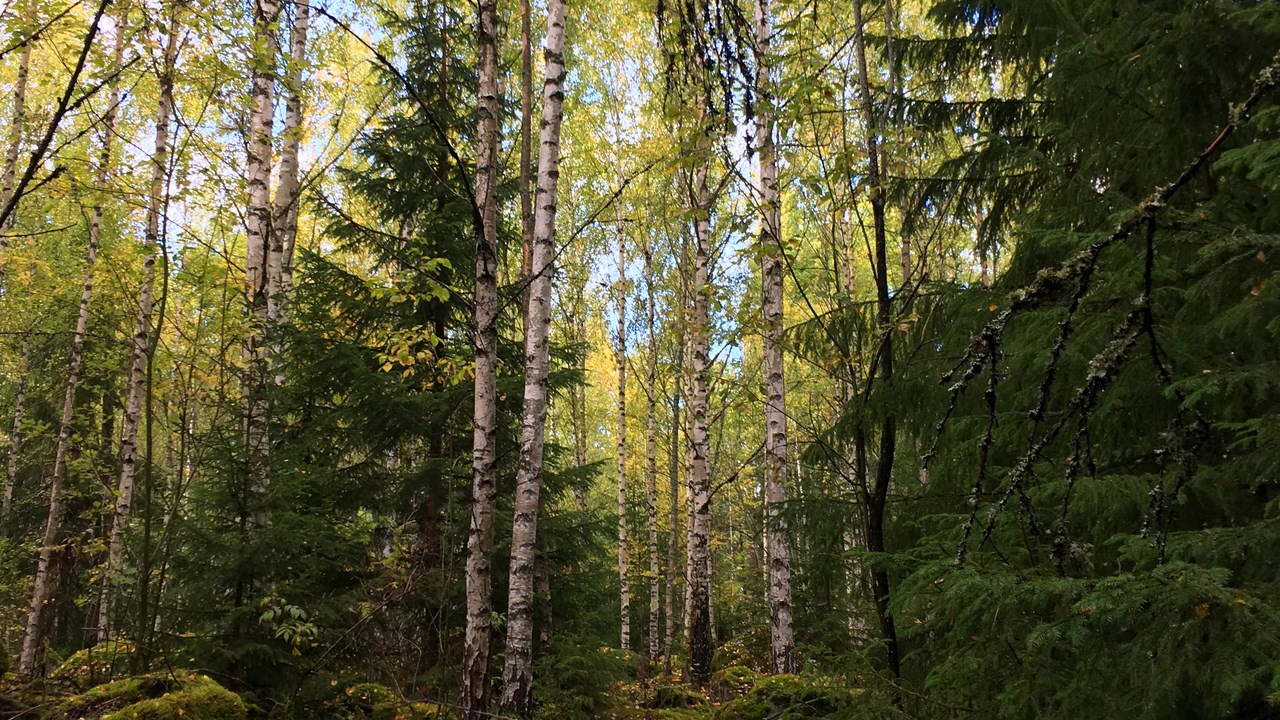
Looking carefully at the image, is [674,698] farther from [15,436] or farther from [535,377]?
[15,436]

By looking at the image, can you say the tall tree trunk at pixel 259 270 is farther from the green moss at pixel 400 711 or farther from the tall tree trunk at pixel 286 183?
Answer: the green moss at pixel 400 711

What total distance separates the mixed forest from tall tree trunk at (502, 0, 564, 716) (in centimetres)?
3

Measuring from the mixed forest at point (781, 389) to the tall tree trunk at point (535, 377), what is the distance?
3 centimetres

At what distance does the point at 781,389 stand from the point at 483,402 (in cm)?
392

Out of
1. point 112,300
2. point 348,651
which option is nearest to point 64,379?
point 112,300

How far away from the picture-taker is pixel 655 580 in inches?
488

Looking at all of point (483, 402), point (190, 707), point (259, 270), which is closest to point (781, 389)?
point (483, 402)

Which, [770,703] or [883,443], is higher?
[883,443]

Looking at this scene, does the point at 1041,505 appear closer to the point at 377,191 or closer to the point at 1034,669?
the point at 1034,669

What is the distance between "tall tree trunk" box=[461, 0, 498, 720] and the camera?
4375 millimetres

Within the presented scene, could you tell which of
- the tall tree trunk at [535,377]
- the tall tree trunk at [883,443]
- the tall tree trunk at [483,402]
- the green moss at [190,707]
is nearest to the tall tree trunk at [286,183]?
the tall tree trunk at [483,402]

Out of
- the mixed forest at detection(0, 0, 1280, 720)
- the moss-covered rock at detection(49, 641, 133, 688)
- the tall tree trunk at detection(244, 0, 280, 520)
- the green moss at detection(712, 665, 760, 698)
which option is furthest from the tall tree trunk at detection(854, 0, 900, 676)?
the green moss at detection(712, 665, 760, 698)

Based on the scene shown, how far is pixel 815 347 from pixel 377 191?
6.47 m

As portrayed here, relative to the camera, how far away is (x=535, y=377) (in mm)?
4977
